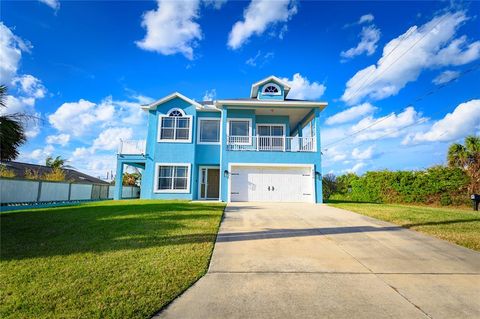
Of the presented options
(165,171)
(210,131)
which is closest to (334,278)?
(165,171)

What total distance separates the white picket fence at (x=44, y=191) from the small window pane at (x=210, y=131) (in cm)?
1019

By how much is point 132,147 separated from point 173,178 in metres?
3.69

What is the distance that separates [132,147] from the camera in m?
16.8

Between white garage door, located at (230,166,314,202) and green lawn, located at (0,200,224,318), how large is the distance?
7863mm

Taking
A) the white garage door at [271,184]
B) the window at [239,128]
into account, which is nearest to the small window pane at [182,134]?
the window at [239,128]

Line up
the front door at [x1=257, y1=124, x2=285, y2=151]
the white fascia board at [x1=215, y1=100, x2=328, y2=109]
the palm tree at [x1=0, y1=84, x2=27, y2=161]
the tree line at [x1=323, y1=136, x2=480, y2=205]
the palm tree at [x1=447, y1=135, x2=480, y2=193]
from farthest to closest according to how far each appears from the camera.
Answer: the front door at [x1=257, y1=124, x2=285, y2=151], the tree line at [x1=323, y1=136, x2=480, y2=205], the palm tree at [x1=447, y1=135, x2=480, y2=193], the white fascia board at [x1=215, y1=100, x2=328, y2=109], the palm tree at [x1=0, y1=84, x2=27, y2=161]

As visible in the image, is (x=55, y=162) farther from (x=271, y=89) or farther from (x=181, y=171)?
(x=271, y=89)

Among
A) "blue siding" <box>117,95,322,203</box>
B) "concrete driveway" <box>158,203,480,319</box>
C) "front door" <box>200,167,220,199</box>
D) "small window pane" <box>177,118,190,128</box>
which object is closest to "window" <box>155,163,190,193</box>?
"blue siding" <box>117,95,322,203</box>

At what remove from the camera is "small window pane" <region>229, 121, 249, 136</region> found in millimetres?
16812

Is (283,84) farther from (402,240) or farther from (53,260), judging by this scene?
(53,260)

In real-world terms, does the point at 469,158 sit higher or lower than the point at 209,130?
lower

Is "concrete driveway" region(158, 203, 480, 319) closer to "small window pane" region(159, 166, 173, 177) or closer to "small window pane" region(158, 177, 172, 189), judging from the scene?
"small window pane" region(158, 177, 172, 189)

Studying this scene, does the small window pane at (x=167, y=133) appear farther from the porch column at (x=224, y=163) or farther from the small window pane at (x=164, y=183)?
the porch column at (x=224, y=163)

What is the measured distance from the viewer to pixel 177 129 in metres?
16.5
